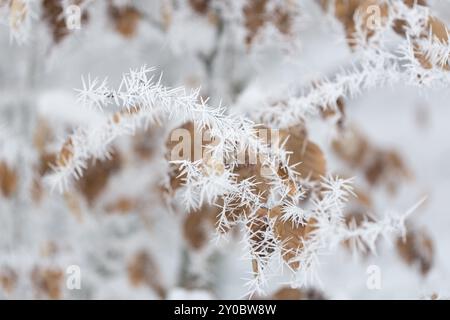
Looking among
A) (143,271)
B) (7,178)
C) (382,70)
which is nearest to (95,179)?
(7,178)

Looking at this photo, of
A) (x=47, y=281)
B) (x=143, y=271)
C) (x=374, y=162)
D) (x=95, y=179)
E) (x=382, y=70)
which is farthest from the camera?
(x=374, y=162)

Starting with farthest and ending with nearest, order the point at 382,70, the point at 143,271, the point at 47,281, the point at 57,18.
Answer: the point at 143,271 < the point at 47,281 < the point at 57,18 < the point at 382,70

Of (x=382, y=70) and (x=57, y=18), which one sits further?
(x=57, y=18)

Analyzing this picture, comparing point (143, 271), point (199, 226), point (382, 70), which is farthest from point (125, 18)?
point (143, 271)

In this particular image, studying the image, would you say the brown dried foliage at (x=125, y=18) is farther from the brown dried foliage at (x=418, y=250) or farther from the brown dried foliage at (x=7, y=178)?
the brown dried foliage at (x=418, y=250)

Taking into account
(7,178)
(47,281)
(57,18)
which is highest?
(57,18)

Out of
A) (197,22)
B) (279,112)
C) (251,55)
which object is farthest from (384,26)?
(197,22)

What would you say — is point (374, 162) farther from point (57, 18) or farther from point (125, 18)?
point (57, 18)

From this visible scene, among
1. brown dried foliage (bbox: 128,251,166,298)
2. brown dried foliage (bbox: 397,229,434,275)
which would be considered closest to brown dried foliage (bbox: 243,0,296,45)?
brown dried foliage (bbox: 397,229,434,275)

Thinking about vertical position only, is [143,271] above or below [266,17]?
below

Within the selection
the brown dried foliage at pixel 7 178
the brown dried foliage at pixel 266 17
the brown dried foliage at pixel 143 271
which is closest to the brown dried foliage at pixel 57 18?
the brown dried foliage at pixel 266 17

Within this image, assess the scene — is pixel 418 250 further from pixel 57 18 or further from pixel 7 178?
pixel 7 178
